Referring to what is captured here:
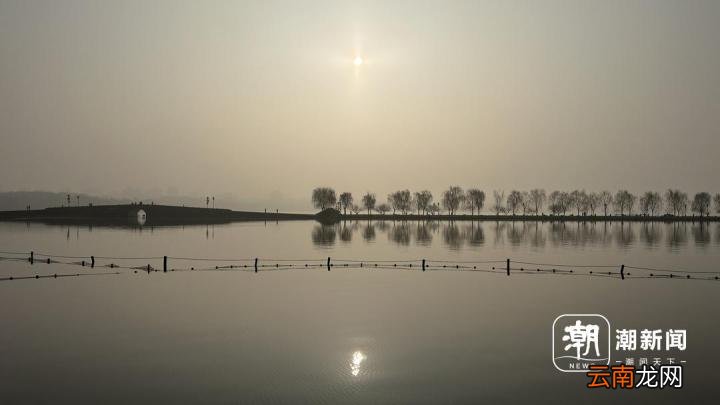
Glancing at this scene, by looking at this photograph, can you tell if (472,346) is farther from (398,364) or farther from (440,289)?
(440,289)

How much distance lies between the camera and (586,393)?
17.0 meters

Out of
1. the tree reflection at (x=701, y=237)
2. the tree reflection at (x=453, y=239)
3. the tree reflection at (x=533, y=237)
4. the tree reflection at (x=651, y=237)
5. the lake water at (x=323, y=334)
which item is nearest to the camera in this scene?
the lake water at (x=323, y=334)

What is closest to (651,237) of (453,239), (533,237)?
(533,237)

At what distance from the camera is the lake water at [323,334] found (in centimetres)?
1691

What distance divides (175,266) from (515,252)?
41270 millimetres

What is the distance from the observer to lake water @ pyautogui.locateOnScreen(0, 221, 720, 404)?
16.9 metres

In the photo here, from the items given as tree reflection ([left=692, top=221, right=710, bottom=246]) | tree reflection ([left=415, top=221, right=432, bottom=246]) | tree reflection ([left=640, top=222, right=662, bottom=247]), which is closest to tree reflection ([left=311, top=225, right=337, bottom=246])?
tree reflection ([left=415, top=221, right=432, bottom=246])

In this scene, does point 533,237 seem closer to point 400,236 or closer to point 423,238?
point 423,238

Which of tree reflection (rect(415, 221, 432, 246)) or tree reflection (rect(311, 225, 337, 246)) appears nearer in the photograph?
tree reflection (rect(311, 225, 337, 246))

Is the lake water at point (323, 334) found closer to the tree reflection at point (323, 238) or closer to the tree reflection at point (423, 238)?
the tree reflection at point (323, 238)

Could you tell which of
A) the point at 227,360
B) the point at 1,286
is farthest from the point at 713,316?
the point at 1,286

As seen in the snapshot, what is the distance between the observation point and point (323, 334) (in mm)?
24188

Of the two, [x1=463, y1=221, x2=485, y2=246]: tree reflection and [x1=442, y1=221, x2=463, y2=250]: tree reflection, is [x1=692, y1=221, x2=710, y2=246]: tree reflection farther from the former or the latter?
[x1=442, y1=221, x2=463, y2=250]: tree reflection

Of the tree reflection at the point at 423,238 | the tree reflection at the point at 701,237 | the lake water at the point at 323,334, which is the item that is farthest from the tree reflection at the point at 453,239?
the tree reflection at the point at 701,237
